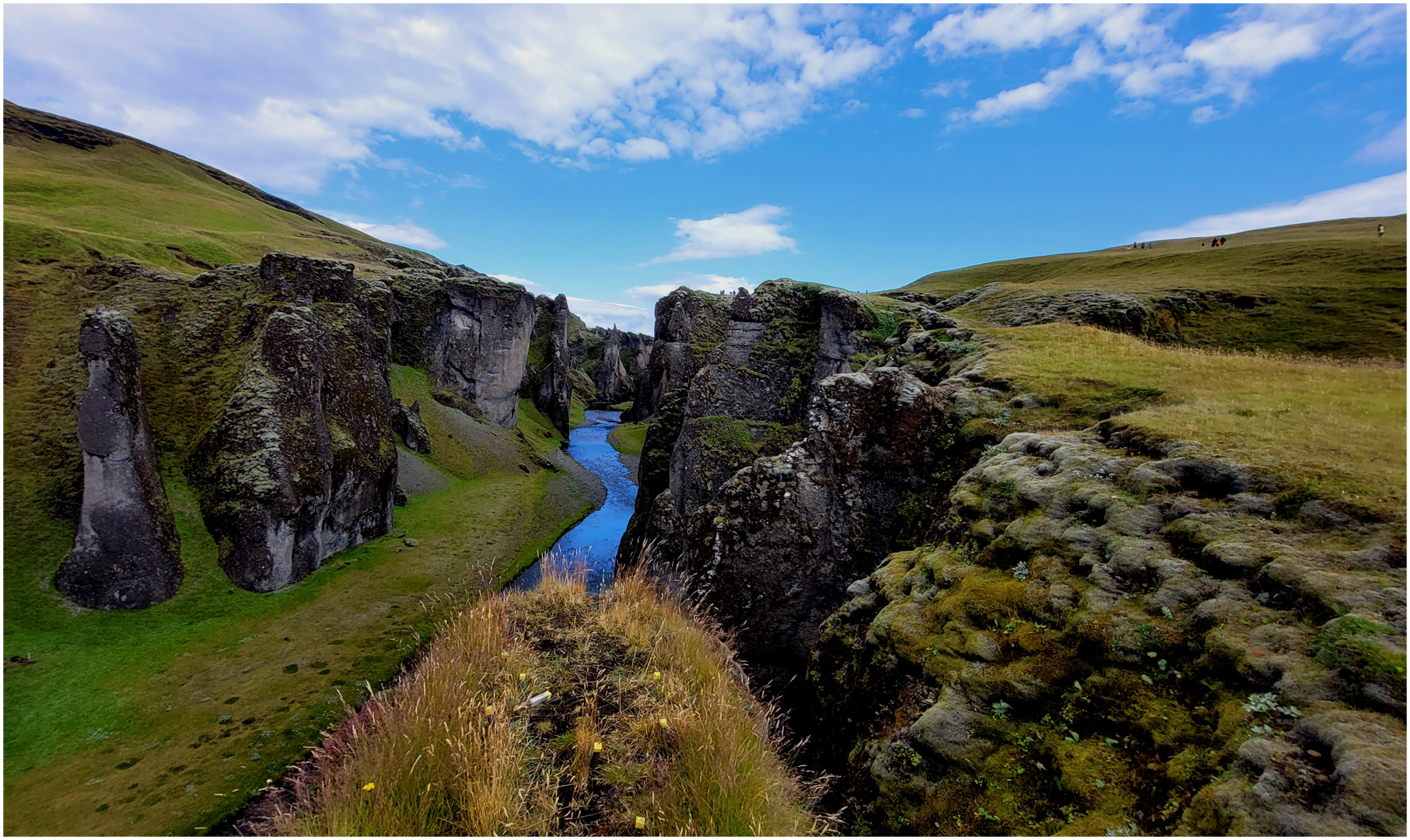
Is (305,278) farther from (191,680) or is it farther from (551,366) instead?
(551,366)

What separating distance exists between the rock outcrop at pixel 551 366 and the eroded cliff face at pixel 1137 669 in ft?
258

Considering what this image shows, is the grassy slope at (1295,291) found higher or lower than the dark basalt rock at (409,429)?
higher

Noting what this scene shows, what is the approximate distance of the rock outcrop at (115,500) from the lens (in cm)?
2047

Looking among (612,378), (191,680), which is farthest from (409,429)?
(612,378)

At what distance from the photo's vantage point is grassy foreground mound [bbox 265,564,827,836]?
16.5 ft

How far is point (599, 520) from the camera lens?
48156 millimetres

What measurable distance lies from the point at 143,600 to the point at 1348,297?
4498 centimetres

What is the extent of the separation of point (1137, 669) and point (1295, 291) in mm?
21986

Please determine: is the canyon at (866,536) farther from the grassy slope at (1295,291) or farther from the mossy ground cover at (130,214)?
the mossy ground cover at (130,214)

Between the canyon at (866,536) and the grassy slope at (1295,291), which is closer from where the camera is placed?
the canyon at (866,536)

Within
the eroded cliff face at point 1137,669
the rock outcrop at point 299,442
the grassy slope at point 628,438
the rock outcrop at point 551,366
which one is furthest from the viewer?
the rock outcrop at point 551,366

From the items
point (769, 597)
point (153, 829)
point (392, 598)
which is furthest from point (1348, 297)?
point (392, 598)

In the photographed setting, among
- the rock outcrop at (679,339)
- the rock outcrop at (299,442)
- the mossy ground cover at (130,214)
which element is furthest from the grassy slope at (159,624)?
the rock outcrop at (679,339)

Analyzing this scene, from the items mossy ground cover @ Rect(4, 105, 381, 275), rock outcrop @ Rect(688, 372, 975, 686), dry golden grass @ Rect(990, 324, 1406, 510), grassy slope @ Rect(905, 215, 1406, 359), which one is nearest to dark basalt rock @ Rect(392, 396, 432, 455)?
mossy ground cover @ Rect(4, 105, 381, 275)
